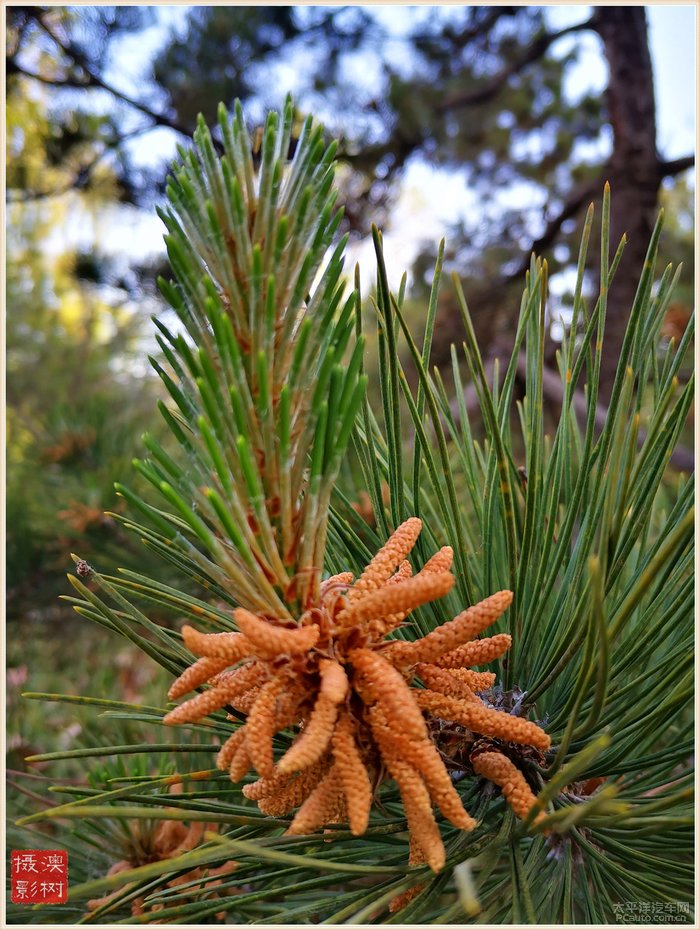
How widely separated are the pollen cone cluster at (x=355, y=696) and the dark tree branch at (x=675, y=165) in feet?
3.14

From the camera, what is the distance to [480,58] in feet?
5.14

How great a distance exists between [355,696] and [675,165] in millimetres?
1031

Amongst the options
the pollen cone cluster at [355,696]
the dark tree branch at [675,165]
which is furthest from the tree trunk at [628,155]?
the pollen cone cluster at [355,696]

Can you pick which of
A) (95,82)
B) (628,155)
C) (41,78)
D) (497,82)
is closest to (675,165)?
(628,155)

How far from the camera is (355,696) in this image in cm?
27

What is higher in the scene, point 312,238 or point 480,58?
point 480,58

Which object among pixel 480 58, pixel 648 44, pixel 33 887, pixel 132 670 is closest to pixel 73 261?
pixel 132 670

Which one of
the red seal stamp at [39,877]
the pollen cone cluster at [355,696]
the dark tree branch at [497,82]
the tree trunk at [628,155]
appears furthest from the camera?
the dark tree branch at [497,82]

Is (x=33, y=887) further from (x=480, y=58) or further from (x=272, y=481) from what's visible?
(x=480, y=58)

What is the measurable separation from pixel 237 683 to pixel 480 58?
1664 millimetres

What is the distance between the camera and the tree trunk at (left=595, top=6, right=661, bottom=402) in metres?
1.00

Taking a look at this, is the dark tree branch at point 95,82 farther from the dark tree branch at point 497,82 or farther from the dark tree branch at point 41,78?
the dark tree branch at point 497,82

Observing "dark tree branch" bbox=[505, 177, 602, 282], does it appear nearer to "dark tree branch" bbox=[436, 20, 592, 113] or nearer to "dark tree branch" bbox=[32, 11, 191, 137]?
"dark tree branch" bbox=[436, 20, 592, 113]

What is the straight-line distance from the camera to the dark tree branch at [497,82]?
4.12 ft
